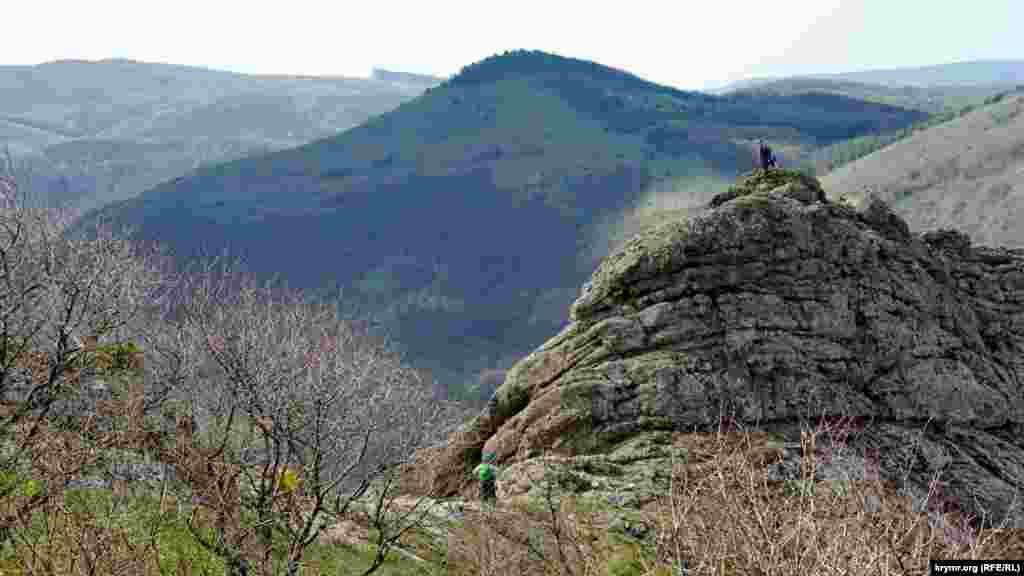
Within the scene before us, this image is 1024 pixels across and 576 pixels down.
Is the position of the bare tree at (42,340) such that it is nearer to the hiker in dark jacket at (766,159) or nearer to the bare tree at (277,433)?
the bare tree at (277,433)

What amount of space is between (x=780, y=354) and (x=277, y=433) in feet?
58.6

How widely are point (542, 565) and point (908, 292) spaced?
69.8ft

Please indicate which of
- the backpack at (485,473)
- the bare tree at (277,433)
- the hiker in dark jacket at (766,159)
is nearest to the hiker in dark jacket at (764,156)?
the hiker in dark jacket at (766,159)

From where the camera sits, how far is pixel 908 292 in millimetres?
33406

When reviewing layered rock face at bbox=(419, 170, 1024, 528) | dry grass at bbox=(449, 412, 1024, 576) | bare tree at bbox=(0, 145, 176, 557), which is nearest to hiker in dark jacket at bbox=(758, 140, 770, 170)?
layered rock face at bbox=(419, 170, 1024, 528)

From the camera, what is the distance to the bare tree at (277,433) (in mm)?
18172

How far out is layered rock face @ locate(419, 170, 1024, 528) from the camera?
29203 mm

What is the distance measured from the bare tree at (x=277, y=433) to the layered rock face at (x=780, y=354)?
5497 mm

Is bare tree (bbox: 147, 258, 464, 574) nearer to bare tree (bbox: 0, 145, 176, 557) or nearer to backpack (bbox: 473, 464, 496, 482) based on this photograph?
backpack (bbox: 473, 464, 496, 482)

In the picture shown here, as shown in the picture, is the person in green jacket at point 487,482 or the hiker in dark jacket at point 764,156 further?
the hiker in dark jacket at point 764,156

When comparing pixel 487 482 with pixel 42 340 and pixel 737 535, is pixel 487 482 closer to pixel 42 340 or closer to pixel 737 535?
pixel 42 340

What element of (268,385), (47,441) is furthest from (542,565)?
(47,441)

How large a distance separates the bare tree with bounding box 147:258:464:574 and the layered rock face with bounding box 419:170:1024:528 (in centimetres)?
550

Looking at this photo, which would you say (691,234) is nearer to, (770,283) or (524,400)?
(770,283)
